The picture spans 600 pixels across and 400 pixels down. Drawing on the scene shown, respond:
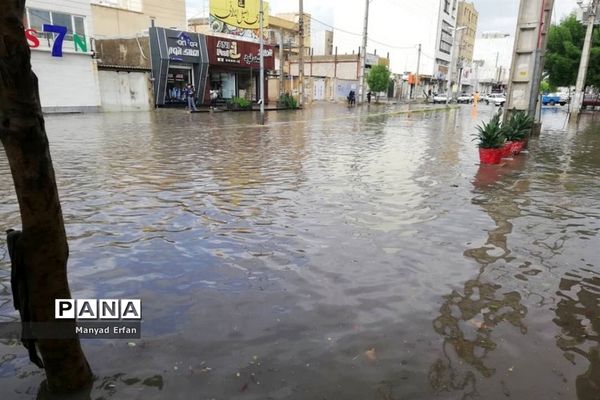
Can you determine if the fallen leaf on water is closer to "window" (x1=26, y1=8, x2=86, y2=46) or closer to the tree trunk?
the tree trunk

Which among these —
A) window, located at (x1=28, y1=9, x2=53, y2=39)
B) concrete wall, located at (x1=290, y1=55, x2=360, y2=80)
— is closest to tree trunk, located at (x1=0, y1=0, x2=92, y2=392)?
window, located at (x1=28, y1=9, x2=53, y2=39)

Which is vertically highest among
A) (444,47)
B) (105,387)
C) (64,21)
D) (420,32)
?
(420,32)

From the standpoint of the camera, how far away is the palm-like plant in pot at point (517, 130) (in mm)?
13777

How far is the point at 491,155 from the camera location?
1202cm

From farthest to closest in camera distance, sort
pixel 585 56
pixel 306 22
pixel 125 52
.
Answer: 1. pixel 306 22
2. pixel 125 52
3. pixel 585 56

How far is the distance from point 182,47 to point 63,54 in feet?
29.4

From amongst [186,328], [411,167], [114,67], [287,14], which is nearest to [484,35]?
[287,14]

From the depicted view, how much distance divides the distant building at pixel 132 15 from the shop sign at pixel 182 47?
26.3 feet

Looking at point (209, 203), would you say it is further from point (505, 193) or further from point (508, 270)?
point (505, 193)

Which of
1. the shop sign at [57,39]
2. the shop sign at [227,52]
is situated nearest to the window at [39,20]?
the shop sign at [57,39]

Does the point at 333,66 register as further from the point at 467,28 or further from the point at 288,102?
the point at 467,28

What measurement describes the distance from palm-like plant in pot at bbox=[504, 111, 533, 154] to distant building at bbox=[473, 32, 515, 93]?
10418 cm

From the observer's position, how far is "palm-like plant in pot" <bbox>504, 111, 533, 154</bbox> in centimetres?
1378

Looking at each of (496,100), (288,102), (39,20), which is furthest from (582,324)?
(496,100)
